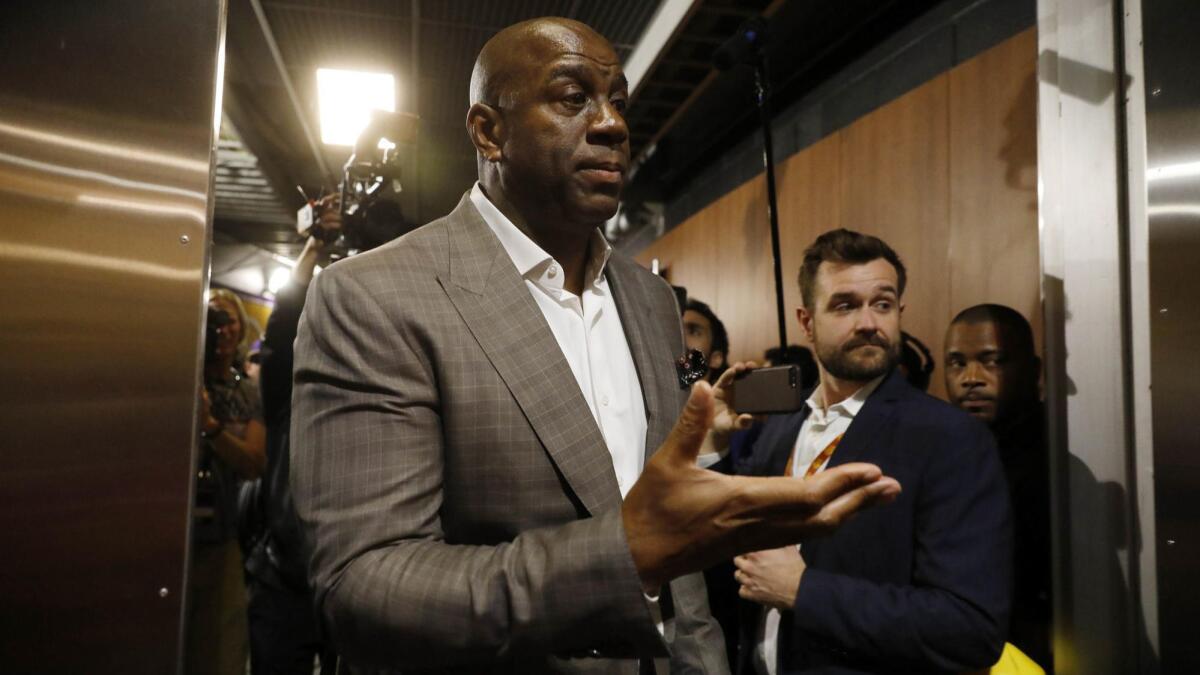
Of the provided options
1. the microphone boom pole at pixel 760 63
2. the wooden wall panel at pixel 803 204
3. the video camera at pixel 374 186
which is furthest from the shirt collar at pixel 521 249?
the wooden wall panel at pixel 803 204

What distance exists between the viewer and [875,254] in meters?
2.12

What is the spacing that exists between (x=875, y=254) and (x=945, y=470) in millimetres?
707

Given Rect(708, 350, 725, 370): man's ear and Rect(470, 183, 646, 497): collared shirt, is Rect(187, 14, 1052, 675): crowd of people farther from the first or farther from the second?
Rect(708, 350, 725, 370): man's ear

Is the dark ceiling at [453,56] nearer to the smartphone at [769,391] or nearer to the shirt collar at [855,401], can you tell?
the shirt collar at [855,401]

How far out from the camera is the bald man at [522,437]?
0.79 m

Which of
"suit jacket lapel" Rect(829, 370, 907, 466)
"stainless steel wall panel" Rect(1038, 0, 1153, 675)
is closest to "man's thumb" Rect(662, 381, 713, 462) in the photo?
"suit jacket lapel" Rect(829, 370, 907, 466)

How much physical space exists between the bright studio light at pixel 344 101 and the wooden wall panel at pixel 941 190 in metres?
2.26

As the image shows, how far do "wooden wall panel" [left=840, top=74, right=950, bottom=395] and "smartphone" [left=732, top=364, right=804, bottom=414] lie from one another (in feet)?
7.06

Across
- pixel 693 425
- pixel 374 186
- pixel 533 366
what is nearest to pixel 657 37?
pixel 374 186

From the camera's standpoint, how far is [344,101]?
3072mm

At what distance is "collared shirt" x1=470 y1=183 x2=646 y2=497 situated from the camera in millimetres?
1100

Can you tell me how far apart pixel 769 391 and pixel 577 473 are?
36cm

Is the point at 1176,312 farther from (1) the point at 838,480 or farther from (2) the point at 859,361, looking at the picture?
(1) the point at 838,480

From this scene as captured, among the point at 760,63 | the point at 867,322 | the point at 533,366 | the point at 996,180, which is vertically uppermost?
the point at 760,63
